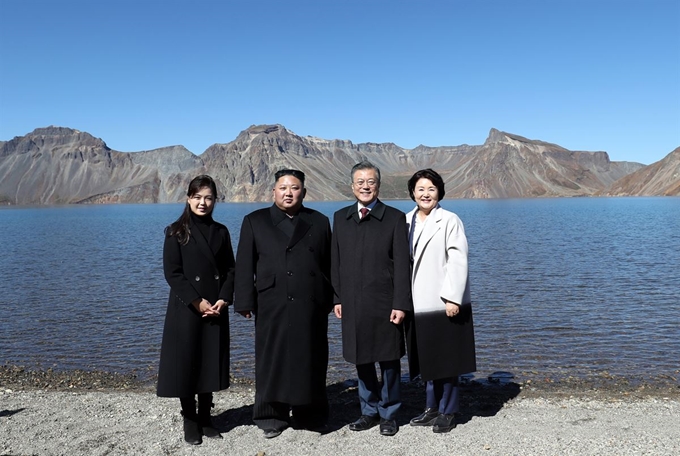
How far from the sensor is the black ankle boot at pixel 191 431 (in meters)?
7.14

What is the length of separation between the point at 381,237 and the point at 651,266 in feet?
96.3

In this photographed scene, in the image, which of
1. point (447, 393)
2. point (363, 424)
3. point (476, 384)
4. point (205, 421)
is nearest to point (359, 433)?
point (363, 424)

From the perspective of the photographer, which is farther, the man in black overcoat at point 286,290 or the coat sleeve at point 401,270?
the man in black overcoat at point 286,290

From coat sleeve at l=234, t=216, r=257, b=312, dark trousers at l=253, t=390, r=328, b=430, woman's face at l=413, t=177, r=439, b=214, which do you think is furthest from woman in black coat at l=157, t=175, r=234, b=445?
woman's face at l=413, t=177, r=439, b=214

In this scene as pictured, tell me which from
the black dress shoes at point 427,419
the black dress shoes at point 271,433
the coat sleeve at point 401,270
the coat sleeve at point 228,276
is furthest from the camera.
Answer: the black dress shoes at point 427,419

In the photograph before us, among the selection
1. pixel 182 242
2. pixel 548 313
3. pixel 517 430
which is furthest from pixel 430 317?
pixel 548 313

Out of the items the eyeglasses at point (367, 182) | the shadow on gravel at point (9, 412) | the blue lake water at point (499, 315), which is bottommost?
the blue lake water at point (499, 315)

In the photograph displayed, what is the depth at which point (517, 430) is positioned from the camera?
7.27 meters

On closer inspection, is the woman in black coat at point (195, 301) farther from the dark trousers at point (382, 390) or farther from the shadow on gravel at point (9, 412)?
the shadow on gravel at point (9, 412)

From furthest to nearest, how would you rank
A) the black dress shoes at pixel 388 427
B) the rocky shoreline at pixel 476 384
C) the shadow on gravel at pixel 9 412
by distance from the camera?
the rocky shoreline at pixel 476 384
the shadow on gravel at pixel 9 412
the black dress shoes at pixel 388 427

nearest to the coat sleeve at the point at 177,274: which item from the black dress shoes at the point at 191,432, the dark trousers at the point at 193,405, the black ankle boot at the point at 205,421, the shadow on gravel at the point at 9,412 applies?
the dark trousers at the point at 193,405

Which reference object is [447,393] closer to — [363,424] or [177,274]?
[363,424]

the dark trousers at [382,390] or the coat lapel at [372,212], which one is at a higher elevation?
the coat lapel at [372,212]

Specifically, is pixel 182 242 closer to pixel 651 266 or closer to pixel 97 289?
pixel 97 289
